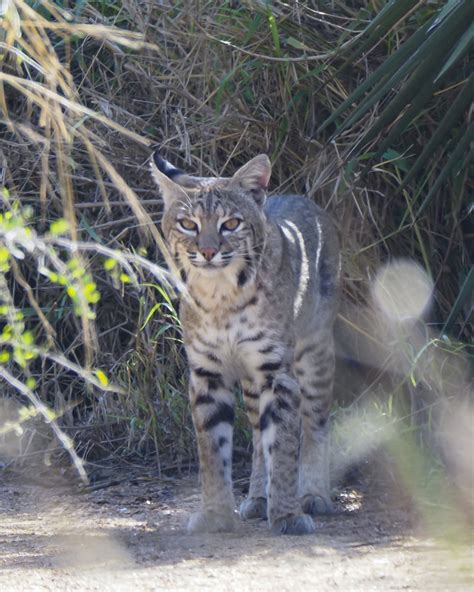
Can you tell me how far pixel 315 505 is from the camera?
4.91 meters

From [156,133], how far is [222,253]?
6.79 ft

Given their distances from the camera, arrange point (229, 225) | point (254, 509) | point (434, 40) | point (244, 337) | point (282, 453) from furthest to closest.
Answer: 1. point (254, 509)
2. point (229, 225)
3. point (244, 337)
4. point (282, 453)
5. point (434, 40)

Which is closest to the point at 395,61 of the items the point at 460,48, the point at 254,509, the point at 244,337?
the point at 460,48

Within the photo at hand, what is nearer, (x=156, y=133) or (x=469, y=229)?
(x=469, y=229)

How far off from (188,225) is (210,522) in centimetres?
120

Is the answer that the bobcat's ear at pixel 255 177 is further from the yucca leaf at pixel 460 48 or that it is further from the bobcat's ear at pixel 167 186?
the yucca leaf at pixel 460 48

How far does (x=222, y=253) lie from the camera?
182 inches

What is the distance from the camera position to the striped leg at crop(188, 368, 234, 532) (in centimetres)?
449

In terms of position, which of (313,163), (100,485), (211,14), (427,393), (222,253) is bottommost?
(100,485)

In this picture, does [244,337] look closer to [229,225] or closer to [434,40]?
[229,225]

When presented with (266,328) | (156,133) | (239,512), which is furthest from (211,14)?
(239,512)

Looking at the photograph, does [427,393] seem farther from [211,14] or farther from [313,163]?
[211,14]

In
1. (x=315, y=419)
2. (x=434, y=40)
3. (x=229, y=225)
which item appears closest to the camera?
(x=434, y=40)

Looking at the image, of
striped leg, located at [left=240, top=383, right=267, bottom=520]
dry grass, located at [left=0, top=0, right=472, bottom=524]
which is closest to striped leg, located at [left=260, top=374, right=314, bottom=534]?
striped leg, located at [left=240, top=383, right=267, bottom=520]
